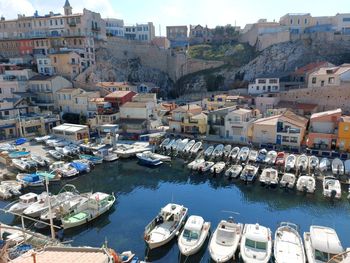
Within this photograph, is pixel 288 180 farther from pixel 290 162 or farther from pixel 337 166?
pixel 337 166

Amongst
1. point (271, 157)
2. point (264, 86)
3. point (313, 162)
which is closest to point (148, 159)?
point (271, 157)

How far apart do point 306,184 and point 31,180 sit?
31735 mm

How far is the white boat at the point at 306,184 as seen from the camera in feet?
103

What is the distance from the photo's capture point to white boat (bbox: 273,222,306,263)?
19516 millimetres

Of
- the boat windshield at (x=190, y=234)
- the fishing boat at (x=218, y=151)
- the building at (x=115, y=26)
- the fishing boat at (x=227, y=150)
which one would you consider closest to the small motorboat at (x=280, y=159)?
the fishing boat at (x=227, y=150)

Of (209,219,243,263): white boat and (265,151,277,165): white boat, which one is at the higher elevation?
(265,151,277,165): white boat

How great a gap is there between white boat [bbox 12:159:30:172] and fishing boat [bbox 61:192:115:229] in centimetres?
1434

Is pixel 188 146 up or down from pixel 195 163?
up

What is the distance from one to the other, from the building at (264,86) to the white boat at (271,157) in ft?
82.0

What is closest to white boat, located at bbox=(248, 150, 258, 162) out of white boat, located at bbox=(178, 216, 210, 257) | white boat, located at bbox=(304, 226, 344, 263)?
white boat, located at bbox=(178, 216, 210, 257)

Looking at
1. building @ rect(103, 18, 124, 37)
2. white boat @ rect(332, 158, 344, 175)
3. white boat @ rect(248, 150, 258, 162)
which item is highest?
building @ rect(103, 18, 124, 37)

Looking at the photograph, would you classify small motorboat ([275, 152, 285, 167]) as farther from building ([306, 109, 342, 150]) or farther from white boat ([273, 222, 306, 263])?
white boat ([273, 222, 306, 263])

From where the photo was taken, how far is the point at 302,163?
36.7 meters

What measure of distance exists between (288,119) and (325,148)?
21.1ft
